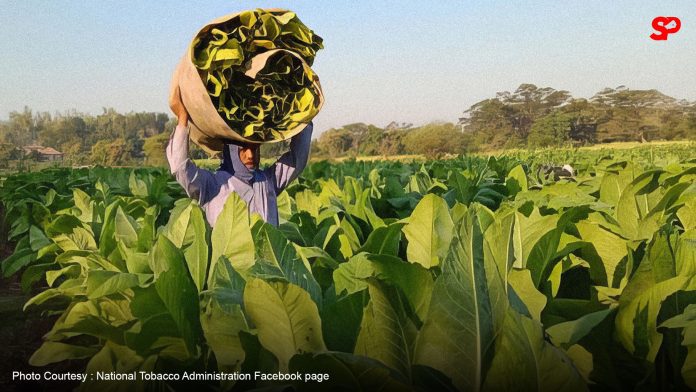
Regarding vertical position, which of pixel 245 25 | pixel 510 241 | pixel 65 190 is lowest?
pixel 65 190

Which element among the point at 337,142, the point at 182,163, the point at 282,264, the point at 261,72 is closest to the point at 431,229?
the point at 282,264

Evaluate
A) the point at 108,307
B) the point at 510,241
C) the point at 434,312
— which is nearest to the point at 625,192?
the point at 510,241

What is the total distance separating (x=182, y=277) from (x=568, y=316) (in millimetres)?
937

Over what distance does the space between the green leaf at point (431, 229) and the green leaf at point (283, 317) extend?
57 centimetres

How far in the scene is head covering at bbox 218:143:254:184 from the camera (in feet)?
11.7

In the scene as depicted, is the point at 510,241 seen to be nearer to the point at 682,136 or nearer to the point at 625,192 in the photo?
the point at 625,192

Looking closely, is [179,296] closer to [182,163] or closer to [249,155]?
[182,163]

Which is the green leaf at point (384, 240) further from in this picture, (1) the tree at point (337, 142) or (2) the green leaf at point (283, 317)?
(1) the tree at point (337, 142)

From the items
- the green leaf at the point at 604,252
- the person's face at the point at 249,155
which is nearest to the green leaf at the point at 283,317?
the green leaf at the point at 604,252

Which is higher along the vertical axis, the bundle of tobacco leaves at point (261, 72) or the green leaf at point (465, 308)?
the bundle of tobacco leaves at point (261, 72)

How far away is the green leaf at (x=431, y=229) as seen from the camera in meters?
1.76

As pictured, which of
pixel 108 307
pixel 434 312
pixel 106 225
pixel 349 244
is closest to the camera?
pixel 434 312

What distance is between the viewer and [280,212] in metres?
4.20

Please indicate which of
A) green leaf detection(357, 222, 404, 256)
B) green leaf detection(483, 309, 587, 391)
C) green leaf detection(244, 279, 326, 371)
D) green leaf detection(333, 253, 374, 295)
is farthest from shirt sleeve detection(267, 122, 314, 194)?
green leaf detection(483, 309, 587, 391)
